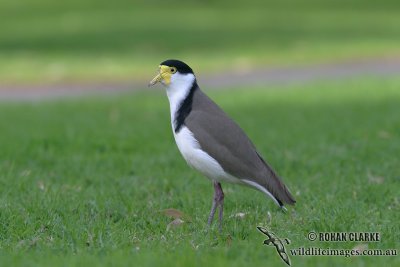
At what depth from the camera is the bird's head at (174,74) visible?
6.66m

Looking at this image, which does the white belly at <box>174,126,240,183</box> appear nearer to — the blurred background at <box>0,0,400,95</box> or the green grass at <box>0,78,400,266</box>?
the green grass at <box>0,78,400,266</box>

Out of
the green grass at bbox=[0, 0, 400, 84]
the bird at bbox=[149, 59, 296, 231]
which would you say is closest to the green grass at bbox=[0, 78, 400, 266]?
the bird at bbox=[149, 59, 296, 231]

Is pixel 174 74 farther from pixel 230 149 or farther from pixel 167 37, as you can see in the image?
pixel 167 37

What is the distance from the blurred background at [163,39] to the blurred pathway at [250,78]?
6.3 inches

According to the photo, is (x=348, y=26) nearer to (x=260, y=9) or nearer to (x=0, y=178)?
(x=260, y=9)

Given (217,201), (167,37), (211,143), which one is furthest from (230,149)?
(167,37)

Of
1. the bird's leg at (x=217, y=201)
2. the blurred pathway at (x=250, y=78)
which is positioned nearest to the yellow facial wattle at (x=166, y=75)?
the bird's leg at (x=217, y=201)

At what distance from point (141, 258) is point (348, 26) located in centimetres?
2504

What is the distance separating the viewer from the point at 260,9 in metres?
38.1

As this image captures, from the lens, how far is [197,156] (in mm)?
6410

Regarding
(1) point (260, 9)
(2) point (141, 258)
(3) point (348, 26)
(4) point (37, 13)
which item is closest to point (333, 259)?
(2) point (141, 258)

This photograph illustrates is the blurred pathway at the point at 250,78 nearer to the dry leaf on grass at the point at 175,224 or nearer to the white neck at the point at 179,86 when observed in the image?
the white neck at the point at 179,86

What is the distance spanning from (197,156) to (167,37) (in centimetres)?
1969

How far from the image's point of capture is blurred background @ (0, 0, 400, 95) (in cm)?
2012
